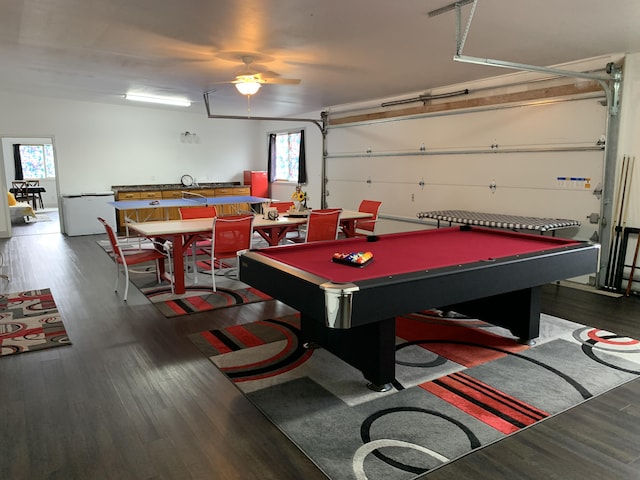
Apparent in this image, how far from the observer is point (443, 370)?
312cm

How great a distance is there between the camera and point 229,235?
4883mm

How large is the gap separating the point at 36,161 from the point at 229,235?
42.8 feet

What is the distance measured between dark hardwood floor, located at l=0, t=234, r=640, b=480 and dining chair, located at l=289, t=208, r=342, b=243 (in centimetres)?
188

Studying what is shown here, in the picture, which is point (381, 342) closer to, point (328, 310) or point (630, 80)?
point (328, 310)

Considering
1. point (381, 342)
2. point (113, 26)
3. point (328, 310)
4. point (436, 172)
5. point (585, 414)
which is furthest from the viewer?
point (436, 172)

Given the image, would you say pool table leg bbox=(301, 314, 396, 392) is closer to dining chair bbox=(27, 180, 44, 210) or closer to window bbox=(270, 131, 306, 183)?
window bbox=(270, 131, 306, 183)

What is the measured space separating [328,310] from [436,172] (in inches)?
206

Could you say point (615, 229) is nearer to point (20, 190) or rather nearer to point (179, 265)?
point (179, 265)

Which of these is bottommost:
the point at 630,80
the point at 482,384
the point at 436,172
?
the point at 482,384

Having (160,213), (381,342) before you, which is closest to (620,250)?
(381,342)

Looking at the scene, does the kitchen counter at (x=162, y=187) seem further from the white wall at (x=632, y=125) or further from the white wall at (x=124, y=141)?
the white wall at (x=632, y=125)

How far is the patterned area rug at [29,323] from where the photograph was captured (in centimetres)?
359

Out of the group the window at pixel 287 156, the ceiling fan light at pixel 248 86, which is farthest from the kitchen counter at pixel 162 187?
the ceiling fan light at pixel 248 86

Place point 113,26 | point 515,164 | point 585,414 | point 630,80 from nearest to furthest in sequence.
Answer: point 585,414 < point 113,26 < point 630,80 < point 515,164
